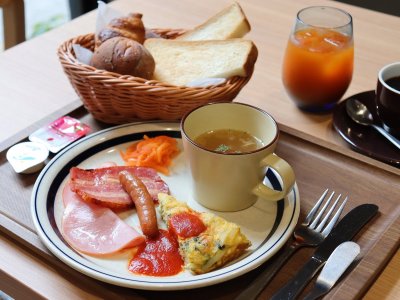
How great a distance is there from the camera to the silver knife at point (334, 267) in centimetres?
83

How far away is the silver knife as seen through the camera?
834mm

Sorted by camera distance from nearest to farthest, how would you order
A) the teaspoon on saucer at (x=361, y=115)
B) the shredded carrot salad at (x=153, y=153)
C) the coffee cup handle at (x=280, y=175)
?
the coffee cup handle at (x=280, y=175) → the shredded carrot salad at (x=153, y=153) → the teaspoon on saucer at (x=361, y=115)

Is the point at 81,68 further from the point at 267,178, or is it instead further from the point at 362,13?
the point at 362,13

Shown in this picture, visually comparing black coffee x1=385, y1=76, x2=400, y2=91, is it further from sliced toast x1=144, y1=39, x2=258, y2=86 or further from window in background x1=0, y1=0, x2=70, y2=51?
window in background x1=0, y1=0, x2=70, y2=51

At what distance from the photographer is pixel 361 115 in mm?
1287

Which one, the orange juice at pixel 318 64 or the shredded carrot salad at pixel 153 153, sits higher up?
the orange juice at pixel 318 64

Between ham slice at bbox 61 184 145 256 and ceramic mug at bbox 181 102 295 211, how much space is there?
0.54 ft

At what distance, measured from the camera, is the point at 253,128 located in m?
1.07

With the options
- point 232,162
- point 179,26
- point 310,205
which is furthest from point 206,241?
point 179,26

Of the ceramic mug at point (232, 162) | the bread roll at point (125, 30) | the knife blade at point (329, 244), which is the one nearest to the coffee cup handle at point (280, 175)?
the ceramic mug at point (232, 162)

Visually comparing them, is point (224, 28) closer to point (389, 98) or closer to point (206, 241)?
point (389, 98)

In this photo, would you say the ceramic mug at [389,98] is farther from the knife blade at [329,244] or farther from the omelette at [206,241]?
the omelette at [206,241]

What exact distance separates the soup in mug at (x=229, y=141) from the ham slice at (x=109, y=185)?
0.12m

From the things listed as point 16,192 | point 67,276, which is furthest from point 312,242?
point 16,192
